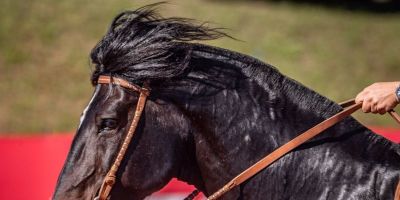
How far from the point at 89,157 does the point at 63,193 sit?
18 cm

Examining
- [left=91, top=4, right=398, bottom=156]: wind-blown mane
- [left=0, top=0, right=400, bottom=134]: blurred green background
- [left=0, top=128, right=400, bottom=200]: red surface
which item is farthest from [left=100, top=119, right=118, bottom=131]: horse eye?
[left=0, top=0, right=400, bottom=134]: blurred green background

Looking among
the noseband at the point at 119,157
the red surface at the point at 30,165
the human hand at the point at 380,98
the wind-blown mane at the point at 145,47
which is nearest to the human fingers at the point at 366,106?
the human hand at the point at 380,98

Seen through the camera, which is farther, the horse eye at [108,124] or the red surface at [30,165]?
the red surface at [30,165]

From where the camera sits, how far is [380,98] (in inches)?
113

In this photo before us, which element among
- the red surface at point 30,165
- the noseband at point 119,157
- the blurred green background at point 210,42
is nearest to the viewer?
the noseband at point 119,157

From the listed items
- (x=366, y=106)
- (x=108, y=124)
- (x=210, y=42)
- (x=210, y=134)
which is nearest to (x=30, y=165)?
(x=108, y=124)

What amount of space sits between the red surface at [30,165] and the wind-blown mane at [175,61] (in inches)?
116

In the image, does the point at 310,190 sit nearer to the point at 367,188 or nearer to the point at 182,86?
the point at 367,188

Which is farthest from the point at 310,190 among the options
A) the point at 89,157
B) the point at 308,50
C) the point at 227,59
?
the point at 308,50

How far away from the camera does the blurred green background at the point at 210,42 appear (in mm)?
10945

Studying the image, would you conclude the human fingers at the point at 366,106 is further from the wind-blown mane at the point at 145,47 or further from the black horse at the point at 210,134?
the wind-blown mane at the point at 145,47

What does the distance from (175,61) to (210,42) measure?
8.74m

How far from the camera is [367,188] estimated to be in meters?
2.79

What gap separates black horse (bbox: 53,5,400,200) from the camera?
2840mm
